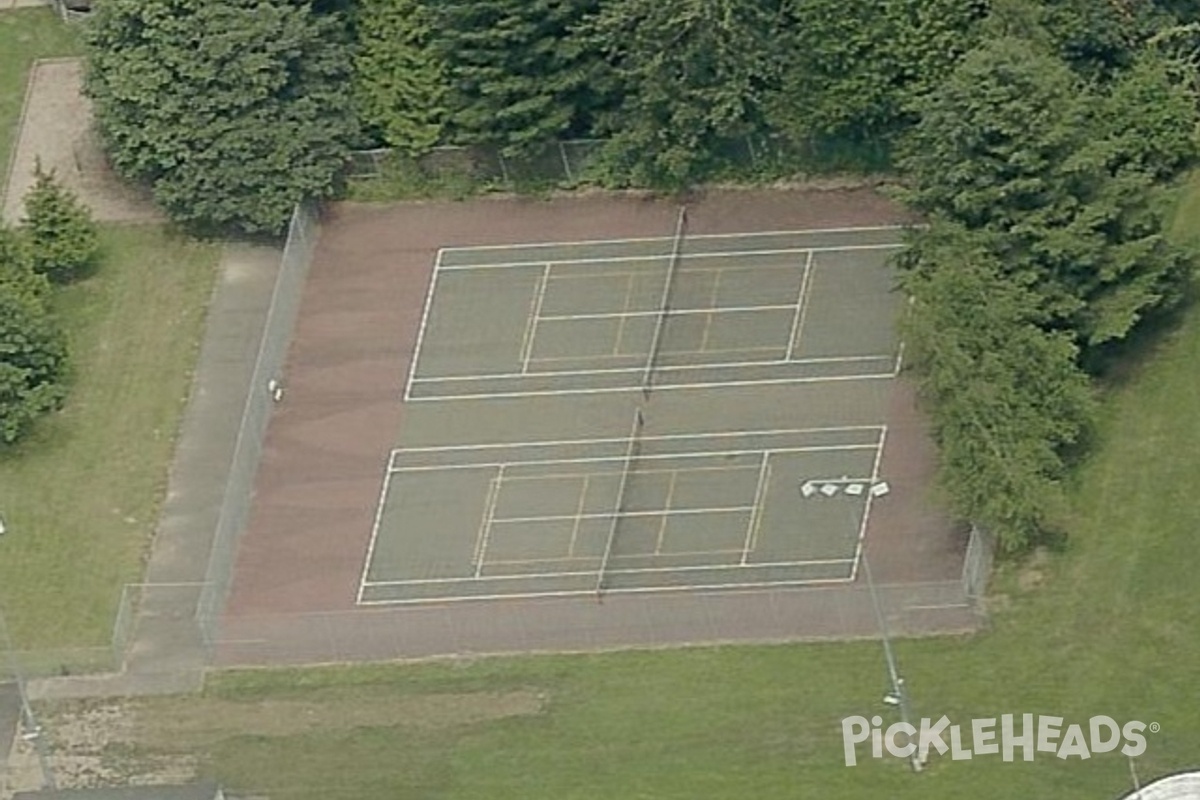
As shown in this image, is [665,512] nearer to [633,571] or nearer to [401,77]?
[633,571]

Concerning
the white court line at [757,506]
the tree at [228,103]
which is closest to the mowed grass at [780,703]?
the white court line at [757,506]

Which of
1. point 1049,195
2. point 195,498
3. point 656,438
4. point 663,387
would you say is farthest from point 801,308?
point 195,498

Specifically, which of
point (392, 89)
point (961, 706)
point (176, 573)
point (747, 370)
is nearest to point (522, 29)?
point (392, 89)

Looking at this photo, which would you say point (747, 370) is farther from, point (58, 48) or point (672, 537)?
point (58, 48)

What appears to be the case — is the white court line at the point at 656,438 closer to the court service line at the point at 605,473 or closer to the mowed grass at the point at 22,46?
the court service line at the point at 605,473

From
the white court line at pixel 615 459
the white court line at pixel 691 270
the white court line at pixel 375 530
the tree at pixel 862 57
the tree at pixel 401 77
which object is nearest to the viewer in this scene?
the white court line at pixel 375 530

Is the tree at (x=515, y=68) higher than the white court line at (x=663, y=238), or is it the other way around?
the tree at (x=515, y=68)
